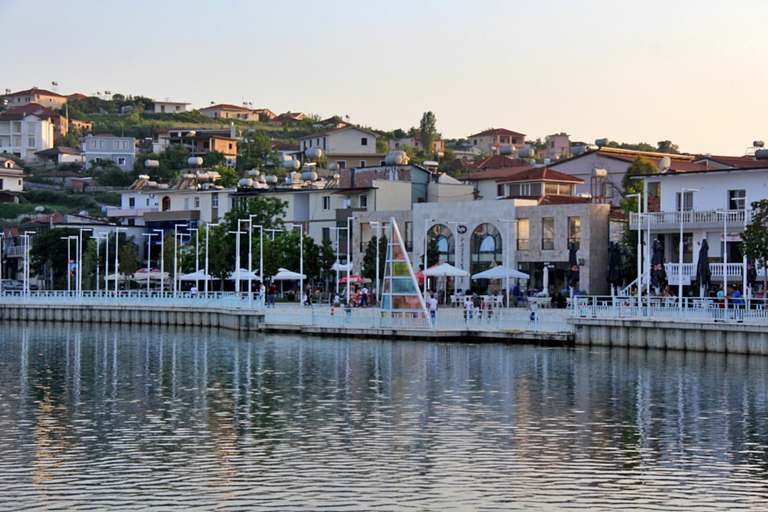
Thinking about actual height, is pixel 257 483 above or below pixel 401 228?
below

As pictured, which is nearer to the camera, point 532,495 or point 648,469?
point 532,495

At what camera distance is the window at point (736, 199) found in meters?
74.1

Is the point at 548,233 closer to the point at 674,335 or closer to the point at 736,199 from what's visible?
the point at 736,199

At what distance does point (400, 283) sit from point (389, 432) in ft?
93.7

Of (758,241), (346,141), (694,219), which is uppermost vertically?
(346,141)

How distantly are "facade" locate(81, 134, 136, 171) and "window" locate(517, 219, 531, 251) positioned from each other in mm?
113829

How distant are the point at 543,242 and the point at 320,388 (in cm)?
4676

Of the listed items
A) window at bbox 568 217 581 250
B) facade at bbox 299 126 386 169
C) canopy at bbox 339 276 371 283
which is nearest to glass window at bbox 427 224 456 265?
canopy at bbox 339 276 371 283

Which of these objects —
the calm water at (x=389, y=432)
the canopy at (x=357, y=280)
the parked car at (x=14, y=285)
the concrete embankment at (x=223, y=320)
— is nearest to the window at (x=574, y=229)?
the canopy at (x=357, y=280)

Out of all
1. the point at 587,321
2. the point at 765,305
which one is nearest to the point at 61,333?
the point at 587,321

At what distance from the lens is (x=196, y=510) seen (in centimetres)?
2273

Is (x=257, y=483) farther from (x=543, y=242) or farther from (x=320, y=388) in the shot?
(x=543, y=242)

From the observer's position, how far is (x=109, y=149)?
192 m

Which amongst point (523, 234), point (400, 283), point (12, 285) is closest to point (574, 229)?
point (523, 234)
